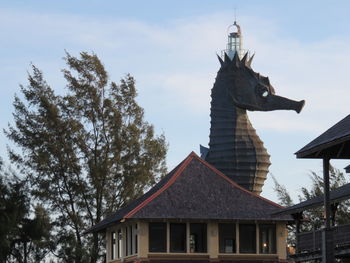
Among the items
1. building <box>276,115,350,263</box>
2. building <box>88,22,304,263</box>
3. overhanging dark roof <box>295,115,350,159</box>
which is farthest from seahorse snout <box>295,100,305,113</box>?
overhanging dark roof <box>295,115,350,159</box>

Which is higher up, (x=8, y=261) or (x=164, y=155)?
(x=164, y=155)

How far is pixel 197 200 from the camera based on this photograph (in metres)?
49.2

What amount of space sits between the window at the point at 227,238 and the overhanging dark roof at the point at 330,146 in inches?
762

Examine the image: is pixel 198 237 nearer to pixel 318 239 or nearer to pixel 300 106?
pixel 300 106

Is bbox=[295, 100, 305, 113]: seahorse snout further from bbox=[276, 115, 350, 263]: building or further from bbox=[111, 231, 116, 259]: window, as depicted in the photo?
bbox=[276, 115, 350, 263]: building

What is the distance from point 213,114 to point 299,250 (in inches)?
1072

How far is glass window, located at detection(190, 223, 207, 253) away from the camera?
160 feet

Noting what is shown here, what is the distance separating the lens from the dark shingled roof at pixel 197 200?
4788cm

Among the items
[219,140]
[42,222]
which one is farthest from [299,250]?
[42,222]

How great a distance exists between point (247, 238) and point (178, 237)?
11.7 ft

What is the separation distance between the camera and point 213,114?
61469 millimetres

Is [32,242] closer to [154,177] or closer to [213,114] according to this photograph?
[154,177]

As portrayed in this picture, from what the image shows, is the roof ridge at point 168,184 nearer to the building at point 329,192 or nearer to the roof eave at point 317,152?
the building at point 329,192

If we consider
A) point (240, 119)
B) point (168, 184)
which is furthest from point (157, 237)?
point (240, 119)
